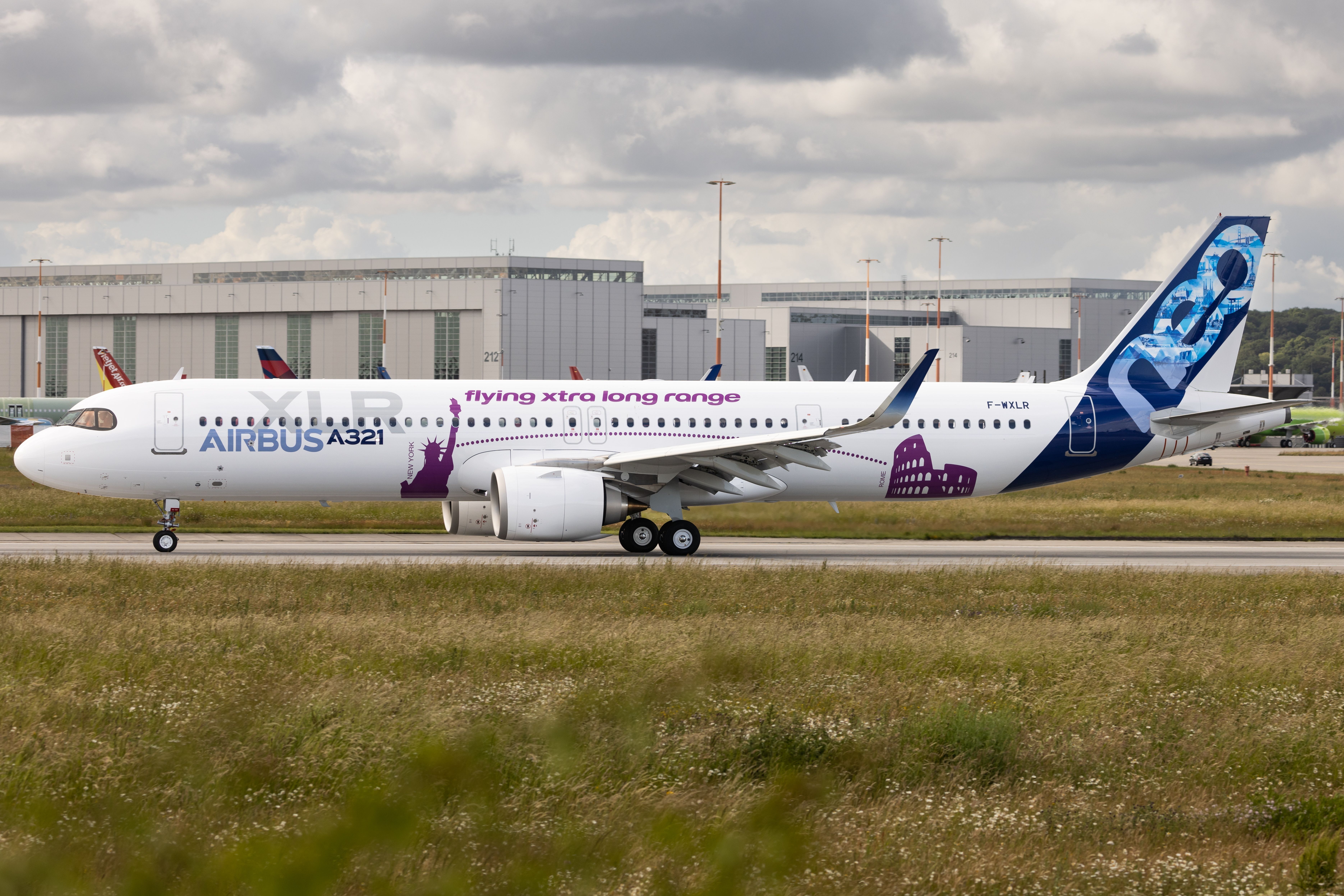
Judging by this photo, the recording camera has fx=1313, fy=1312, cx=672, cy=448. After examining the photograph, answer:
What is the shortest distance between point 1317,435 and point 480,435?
108 metres

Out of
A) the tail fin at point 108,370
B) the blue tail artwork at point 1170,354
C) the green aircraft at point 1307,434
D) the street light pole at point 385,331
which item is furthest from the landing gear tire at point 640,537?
the green aircraft at point 1307,434

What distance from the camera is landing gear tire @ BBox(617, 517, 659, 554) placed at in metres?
28.1

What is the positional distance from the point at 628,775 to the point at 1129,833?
336 centimetres

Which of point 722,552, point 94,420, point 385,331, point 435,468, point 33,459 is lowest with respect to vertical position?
point 722,552

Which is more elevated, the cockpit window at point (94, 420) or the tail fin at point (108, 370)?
the tail fin at point (108, 370)

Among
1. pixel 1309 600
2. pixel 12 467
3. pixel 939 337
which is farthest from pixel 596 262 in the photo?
pixel 1309 600

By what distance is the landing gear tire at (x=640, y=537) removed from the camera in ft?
92.2

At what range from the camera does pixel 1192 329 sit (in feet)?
101

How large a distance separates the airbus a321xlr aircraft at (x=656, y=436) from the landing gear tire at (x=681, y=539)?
4cm

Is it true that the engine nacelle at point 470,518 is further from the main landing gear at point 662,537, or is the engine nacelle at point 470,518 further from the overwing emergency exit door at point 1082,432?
the overwing emergency exit door at point 1082,432

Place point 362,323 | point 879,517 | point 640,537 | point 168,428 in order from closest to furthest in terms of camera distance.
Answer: point 168,428 → point 640,537 → point 879,517 → point 362,323

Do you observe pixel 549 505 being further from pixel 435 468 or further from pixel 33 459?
pixel 33 459

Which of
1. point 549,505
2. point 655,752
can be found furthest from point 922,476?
point 655,752

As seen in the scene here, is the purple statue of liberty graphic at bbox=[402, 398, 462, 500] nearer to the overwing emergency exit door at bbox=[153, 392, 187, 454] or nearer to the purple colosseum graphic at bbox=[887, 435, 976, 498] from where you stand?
the overwing emergency exit door at bbox=[153, 392, 187, 454]
